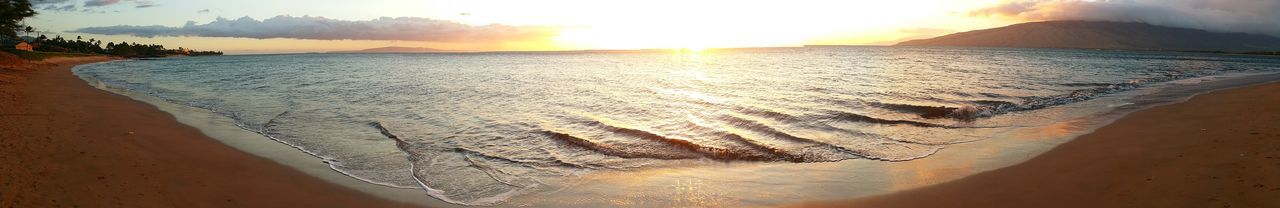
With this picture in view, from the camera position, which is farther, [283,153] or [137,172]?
[283,153]

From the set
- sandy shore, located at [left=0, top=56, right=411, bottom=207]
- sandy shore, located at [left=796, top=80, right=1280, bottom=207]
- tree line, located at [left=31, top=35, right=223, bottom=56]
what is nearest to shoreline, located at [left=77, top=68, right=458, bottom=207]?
sandy shore, located at [left=0, top=56, right=411, bottom=207]

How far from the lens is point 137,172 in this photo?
34.5 ft

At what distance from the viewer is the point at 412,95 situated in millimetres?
31984

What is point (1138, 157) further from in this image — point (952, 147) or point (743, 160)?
point (743, 160)

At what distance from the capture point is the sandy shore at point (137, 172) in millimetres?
8797

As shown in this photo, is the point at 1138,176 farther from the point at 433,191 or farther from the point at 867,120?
the point at 433,191

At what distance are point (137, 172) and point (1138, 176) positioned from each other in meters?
16.2

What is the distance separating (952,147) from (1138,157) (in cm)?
352

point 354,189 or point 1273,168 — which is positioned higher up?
point 1273,168

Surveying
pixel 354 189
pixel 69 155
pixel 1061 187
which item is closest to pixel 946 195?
pixel 1061 187

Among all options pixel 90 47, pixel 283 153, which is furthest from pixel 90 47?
pixel 283 153

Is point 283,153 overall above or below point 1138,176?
below

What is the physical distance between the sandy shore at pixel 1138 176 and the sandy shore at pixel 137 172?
8.29 meters

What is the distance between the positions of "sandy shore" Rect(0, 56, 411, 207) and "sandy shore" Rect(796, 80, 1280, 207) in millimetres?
8293
